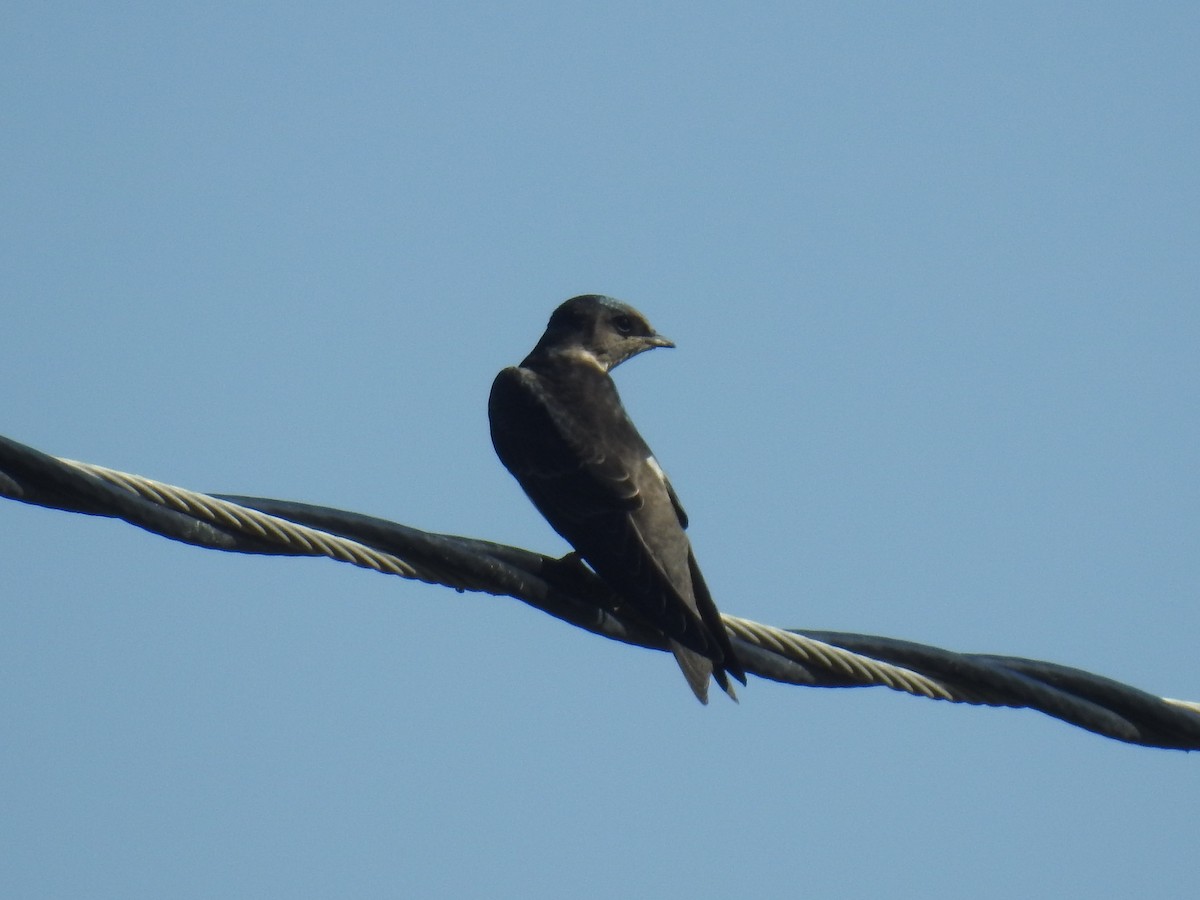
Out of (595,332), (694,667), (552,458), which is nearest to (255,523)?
(694,667)

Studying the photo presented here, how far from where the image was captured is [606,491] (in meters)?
6.23

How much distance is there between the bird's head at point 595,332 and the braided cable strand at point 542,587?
3841 millimetres

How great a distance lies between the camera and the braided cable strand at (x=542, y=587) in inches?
145

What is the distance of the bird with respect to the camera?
511 centimetres

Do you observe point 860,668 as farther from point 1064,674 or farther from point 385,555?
point 385,555

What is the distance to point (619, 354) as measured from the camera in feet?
28.4

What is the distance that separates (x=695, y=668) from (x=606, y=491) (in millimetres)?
1253

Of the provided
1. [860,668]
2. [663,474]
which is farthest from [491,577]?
[663,474]

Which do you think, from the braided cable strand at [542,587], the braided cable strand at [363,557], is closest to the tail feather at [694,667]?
the braided cable strand at [542,587]

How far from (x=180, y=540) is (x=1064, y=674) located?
7.06 ft

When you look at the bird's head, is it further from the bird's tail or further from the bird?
the bird's tail

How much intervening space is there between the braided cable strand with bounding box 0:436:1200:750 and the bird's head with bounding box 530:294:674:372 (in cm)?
384

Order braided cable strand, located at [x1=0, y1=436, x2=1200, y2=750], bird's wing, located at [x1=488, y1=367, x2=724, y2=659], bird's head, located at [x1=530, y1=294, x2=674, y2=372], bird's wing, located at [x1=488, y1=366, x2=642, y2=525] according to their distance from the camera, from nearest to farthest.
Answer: braided cable strand, located at [x1=0, y1=436, x2=1200, y2=750] < bird's wing, located at [x1=488, y1=367, x2=724, y2=659] < bird's wing, located at [x1=488, y1=366, x2=642, y2=525] < bird's head, located at [x1=530, y1=294, x2=674, y2=372]

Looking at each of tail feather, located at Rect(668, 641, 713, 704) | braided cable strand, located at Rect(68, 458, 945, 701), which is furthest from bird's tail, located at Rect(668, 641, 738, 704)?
braided cable strand, located at Rect(68, 458, 945, 701)
